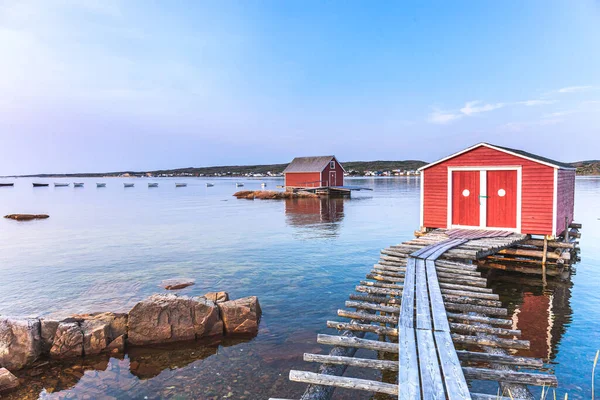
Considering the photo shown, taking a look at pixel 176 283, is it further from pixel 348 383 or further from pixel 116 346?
pixel 348 383

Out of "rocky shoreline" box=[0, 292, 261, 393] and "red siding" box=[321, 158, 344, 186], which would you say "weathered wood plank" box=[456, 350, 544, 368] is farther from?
"red siding" box=[321, 158, 344, 186]

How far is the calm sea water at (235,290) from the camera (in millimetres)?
7637

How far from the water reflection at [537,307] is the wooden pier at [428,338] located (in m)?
1.39

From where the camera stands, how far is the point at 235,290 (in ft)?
44.2

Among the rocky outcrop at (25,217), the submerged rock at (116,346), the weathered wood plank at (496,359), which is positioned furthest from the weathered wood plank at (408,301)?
the rocky outcrop at (25,217)

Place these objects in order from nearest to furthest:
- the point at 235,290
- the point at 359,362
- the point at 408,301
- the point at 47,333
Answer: the point at 359,362, the point at 408,301, the point at 47,333, the point at 235,290

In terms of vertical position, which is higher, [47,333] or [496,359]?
[496,359]

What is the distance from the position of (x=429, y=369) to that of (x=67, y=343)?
7633 mm

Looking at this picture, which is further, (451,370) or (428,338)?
(428,338)

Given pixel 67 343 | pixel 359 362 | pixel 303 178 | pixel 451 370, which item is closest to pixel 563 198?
pixel 451 370

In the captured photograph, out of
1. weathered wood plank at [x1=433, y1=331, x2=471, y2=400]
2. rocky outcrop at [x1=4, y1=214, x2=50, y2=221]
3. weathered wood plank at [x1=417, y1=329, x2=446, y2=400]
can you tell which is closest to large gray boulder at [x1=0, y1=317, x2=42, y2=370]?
weathered wood plank at [x1=417, y1=329, x2=446, y2=400]

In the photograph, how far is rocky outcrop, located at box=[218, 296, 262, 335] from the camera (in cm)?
989

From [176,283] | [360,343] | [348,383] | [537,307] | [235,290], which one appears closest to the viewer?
[348,383]

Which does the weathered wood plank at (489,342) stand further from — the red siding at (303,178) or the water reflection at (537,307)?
the red siding at (303,178)
